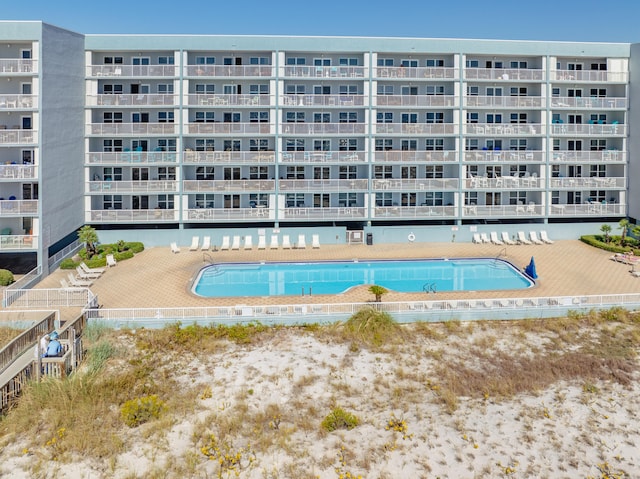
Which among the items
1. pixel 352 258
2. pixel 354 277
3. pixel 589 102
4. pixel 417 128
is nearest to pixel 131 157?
pixel 352 258

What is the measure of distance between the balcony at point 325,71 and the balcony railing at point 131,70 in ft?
27.8

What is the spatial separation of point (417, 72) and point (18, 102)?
87.6 ft

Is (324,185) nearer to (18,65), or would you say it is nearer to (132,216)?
(132,216)

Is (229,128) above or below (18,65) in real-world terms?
below

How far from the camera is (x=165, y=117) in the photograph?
37844 millimetres

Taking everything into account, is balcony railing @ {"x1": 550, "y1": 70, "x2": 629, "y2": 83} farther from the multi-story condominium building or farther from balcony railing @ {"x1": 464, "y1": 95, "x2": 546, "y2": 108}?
balcony railing @ {"x1": 464, "y1": 95, "x2": 546, "y2": 108}

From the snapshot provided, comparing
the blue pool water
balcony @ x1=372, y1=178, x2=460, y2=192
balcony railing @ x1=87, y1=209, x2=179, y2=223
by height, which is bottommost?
the blue pool water

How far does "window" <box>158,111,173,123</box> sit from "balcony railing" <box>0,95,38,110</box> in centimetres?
957

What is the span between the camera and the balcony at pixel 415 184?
37625 millimetres

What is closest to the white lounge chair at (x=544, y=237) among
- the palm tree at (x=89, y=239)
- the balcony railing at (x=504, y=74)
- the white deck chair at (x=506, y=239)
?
the white deck chair at (x=506, y=239)

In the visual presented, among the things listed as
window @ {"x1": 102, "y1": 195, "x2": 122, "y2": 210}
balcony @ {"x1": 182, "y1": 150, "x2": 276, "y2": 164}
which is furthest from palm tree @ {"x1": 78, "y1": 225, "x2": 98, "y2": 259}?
balcony @ {"x1": 182, "y1": 150, "x2": 276, "y2": 164}

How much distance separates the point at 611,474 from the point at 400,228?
25991 mm

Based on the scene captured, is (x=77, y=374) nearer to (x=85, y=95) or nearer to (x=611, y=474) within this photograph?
(x=611, y=474)

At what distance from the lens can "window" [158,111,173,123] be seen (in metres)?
37.8
